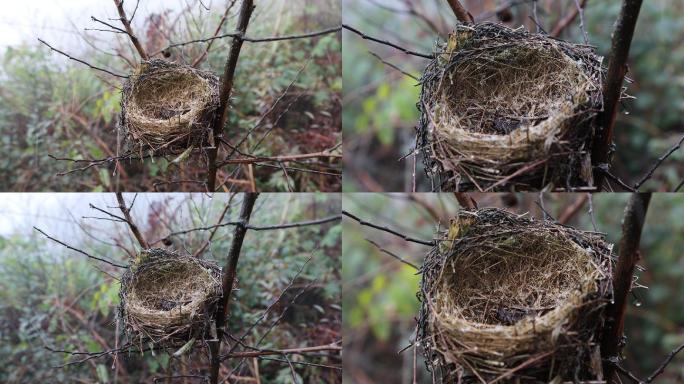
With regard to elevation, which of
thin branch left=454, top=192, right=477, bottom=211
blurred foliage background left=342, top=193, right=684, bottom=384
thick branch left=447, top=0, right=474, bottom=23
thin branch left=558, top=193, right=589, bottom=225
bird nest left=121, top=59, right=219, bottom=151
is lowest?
blurred foliage background left=342, top=193, right=684, bottom=384

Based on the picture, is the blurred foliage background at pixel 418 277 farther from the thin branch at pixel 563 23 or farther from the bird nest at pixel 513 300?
the bird nest at pixel 513 300

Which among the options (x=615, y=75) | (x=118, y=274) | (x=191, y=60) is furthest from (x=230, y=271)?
(x=615, y=75)

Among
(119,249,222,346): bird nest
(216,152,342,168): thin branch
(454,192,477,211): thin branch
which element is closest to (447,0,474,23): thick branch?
(454,192,477,211): thin branch

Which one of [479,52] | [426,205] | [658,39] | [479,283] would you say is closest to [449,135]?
[479,52]

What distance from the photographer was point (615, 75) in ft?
4.26

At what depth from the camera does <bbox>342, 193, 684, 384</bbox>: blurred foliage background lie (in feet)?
8.99

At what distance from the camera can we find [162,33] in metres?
2.19

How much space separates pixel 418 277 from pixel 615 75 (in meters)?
1.48

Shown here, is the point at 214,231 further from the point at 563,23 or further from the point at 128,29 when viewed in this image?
the point at 563,23

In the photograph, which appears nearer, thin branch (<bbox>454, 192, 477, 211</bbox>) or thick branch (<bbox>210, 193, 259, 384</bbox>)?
thin branch (<bbox>454, 192, 477, 211</bbox>)

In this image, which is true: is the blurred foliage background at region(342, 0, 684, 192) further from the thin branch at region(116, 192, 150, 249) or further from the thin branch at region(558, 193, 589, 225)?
the thin branch at region(116, 192, 150, 249)

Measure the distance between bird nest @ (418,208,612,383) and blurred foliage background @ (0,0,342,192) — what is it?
2.62ft

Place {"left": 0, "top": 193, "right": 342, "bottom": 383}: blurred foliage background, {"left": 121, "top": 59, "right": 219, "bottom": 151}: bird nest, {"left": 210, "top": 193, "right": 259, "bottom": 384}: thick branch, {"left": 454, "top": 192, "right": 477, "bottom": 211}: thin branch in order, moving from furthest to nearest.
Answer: {"left": 0, "top": 193, "right": 342, "bottom": 383}: blurred foliage background < {"left": 210, "top": 193, "right": 259, "bottom": 384}: thick branch < {"left": 121, "top": 59, "right": 219, "bottom": 151}: bird nest < {"left": 454, "top": 192, "right": 477, "bottom": 211}: thin branch

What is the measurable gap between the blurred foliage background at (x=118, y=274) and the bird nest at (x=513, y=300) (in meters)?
0.88
